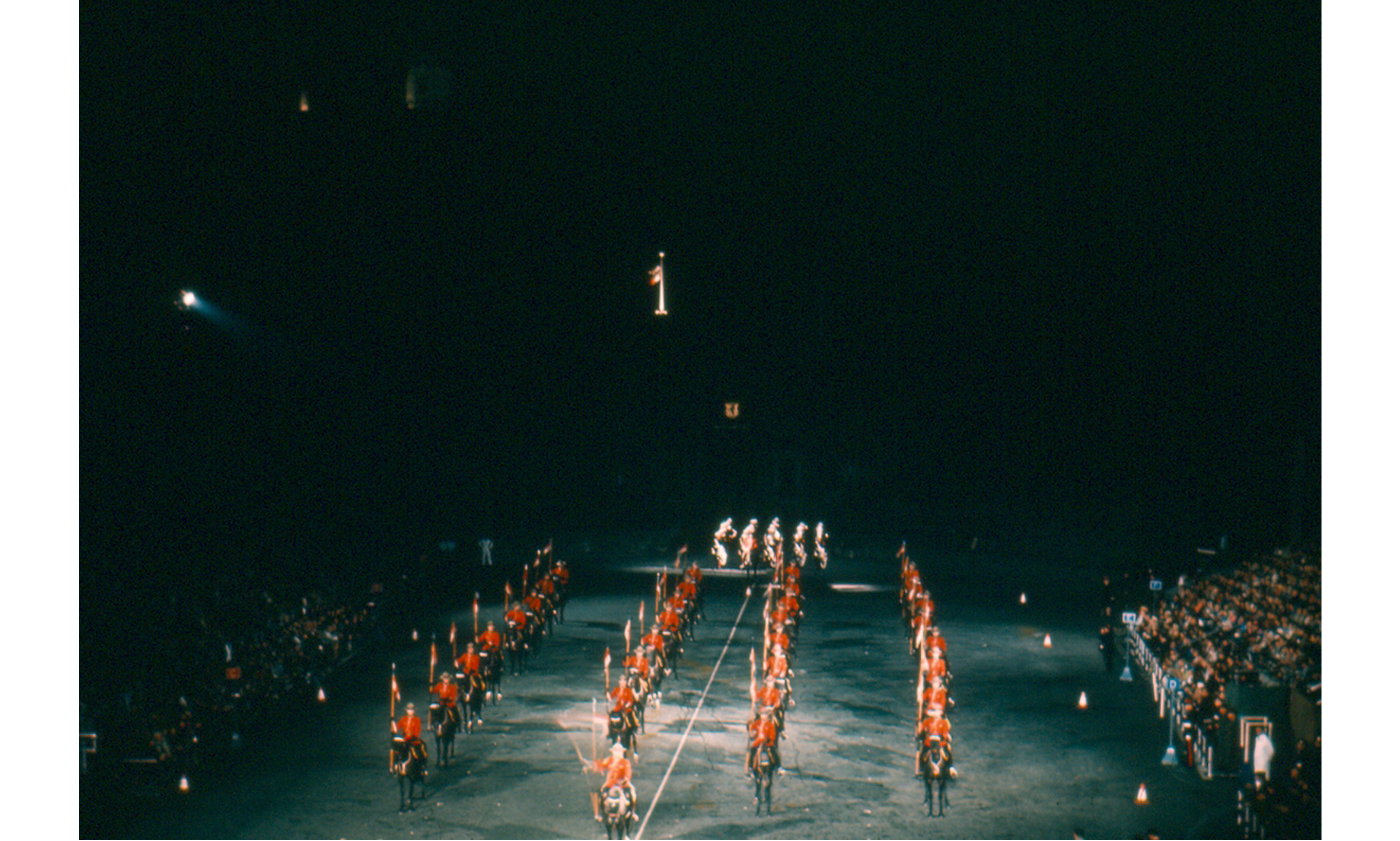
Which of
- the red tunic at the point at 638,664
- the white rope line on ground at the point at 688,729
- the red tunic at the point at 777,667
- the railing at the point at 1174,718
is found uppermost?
the red tunic at the point at 777,667

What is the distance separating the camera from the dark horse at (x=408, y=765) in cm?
1619

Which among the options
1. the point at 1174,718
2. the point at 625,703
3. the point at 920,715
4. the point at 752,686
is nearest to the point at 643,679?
the point at 752,686

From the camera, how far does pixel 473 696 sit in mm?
20750

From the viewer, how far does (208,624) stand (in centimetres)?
2334

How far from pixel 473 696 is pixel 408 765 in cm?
455

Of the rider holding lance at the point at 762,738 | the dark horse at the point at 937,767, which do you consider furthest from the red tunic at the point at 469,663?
the dark horse at the point at 937,767

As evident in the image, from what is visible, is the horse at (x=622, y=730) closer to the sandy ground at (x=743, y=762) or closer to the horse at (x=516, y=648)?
the sandy ground at (x=743, y=762)

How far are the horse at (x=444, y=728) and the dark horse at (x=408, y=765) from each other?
163 centimetres

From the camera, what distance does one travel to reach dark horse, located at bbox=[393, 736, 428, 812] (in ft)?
53.1

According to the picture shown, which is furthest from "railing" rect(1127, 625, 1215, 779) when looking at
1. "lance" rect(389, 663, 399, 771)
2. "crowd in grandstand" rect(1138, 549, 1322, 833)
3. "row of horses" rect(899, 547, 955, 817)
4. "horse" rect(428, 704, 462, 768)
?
"lance" rect(389, 663, 399, 771)

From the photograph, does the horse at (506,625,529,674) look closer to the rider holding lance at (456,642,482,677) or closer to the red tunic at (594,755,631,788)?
the rider holding lance at (456,642,482,677)

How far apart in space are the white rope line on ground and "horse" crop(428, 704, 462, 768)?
3.70m

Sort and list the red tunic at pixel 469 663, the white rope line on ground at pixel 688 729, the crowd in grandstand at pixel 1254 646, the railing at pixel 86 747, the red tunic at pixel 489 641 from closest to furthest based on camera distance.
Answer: the crowd in grandstand at pixel 1254 646
the white rope line on ground at pixel 688 729
the railing at pixel 86 747
the red tunic at pixel 469 663
the red tunic at pixel 489 641

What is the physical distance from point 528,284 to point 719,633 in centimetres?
2049
